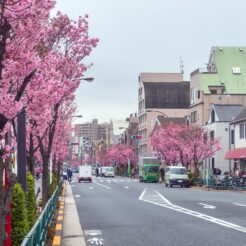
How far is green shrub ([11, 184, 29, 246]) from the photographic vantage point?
10.1 metres

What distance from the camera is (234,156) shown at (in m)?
59.9

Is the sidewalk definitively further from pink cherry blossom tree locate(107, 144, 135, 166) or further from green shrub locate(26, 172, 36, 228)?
pink cherry blossom tree locate(107, 144, 135, 166)

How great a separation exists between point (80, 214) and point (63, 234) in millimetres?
6861

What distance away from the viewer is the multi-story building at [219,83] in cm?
7544

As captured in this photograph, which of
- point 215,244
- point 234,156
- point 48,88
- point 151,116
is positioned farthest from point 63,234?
point 151,116

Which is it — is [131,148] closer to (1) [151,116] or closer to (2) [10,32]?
(1) [151,116]

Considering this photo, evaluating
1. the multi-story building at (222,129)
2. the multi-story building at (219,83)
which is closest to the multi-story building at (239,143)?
the multi-story building at (222,129)

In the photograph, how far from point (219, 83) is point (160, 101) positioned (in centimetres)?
4336

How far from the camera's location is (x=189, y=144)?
64625 mm

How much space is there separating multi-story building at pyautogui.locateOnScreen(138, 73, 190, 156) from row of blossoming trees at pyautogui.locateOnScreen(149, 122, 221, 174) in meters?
44.9

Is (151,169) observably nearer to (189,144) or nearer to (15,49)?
(189,144)

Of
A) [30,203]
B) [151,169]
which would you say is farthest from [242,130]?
[30,203]

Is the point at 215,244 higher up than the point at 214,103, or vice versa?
the point at 214,103

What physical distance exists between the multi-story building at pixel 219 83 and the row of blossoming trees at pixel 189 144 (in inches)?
246
